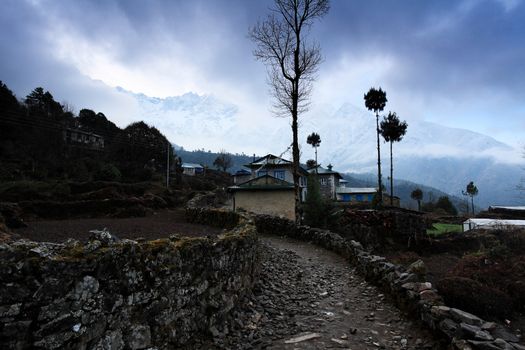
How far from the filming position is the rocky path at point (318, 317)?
593cm

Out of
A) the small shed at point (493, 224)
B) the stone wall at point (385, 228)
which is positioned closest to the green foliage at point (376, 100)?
the small shed at point (493, 224)

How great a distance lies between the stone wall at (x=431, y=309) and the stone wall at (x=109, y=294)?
384cm

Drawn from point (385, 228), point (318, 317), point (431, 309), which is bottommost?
point (318, 317)

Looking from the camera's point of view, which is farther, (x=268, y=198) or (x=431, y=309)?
(x=268, y=198)

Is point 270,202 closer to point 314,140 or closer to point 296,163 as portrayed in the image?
point 296,163

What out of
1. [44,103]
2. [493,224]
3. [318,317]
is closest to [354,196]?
[493,224]

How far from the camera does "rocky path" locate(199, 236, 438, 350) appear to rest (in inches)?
233

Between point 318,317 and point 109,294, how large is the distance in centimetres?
464

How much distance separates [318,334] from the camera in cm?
626

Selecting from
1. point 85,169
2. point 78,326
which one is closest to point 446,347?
point 78,326

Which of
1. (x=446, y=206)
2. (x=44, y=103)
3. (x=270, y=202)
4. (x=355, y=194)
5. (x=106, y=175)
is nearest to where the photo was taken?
(x=270, y=202)

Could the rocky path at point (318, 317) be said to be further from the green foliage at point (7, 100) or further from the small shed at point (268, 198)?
the green foliage at point (7, 100)

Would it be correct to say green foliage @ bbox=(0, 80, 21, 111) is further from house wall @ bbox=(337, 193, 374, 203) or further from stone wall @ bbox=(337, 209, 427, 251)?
house wall @ bbox=(337, 193, 374, 203)

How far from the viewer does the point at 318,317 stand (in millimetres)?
7105
